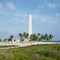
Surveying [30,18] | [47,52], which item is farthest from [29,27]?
[47,52]

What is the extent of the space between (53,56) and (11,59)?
212 inches

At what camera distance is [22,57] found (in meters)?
21.3

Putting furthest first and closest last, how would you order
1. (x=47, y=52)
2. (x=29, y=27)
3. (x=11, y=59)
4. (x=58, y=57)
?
(x=29, y=27) < (x=47, y=52) < (x=58, y=57) < (x=11, y=59)

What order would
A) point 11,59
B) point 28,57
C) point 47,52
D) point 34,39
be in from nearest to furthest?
point 11,59
point 28,57
point 47,52
point 34,39

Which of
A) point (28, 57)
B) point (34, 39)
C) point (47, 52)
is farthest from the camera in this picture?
point (34, 39)

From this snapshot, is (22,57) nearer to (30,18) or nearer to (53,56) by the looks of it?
(53,56)

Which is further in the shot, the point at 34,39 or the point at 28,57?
the point at 34,39

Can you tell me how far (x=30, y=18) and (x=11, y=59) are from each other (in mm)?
122602

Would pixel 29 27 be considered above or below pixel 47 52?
above

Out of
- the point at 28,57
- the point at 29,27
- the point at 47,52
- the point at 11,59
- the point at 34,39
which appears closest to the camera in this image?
the point at 11,59

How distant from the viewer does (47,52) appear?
24.6 m

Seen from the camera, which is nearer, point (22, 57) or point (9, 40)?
point (22, 57)

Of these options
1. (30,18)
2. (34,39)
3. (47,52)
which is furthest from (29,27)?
(47,52)

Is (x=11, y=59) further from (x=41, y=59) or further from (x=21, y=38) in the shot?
(x=21, y=38)
